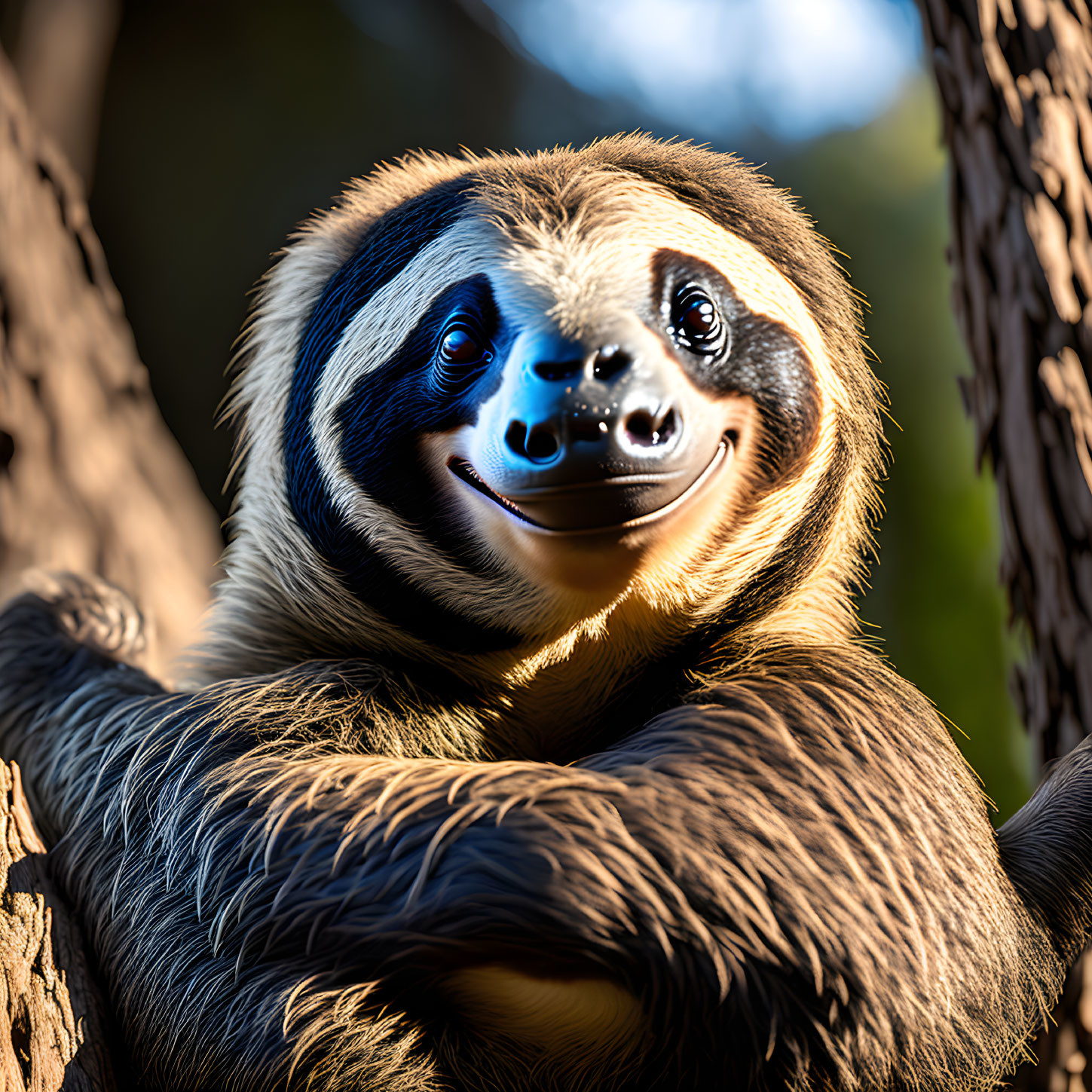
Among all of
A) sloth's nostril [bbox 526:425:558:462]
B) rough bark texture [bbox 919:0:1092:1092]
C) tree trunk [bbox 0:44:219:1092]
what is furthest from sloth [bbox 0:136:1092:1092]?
tree trunk [bbox 0:44:219:1092]

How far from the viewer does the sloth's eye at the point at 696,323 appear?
1155 mm

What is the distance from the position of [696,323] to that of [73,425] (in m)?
1.68

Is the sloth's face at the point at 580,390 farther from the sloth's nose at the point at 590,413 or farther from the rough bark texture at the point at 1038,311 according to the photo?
the rough bark texture at the point at 1038,311

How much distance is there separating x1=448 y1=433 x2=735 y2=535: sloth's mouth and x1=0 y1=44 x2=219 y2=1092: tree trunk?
1444 millimetres

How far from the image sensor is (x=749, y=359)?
1.20 meters

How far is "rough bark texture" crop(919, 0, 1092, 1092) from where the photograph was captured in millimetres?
1800

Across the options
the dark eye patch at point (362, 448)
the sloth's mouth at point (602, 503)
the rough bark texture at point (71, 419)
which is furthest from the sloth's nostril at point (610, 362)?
the rough bark texture at point (71, 419)

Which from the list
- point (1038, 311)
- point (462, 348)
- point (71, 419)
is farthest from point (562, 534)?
point (71, 419)

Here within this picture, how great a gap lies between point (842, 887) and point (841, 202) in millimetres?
5273

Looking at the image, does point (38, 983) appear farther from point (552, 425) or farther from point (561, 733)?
point (552, 425)

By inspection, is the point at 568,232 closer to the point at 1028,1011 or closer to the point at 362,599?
the point at 362,599

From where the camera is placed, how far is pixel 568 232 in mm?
1201

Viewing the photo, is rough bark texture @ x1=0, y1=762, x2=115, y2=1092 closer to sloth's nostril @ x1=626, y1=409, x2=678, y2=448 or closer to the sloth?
the sloth

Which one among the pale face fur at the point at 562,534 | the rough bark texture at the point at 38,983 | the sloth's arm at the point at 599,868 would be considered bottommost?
the rough bark texture at the point at 38,983
